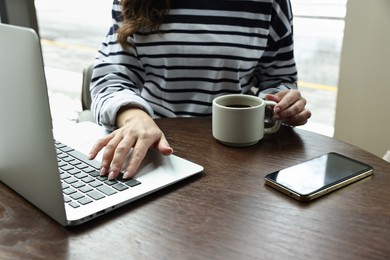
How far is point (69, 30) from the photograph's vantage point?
198 inches

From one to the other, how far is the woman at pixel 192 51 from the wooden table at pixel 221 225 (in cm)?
35

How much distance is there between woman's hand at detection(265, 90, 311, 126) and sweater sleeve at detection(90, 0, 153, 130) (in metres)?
0.24

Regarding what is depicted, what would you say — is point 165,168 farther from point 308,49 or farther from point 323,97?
point 308,49

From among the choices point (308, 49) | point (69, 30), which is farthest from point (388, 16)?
point (69, 30)

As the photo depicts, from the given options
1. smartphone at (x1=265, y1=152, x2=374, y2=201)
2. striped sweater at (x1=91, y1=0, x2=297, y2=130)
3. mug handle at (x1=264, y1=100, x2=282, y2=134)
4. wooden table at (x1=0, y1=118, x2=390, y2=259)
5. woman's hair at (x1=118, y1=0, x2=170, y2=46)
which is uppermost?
woman's hair at (x1=118, y1=0, x2=170, y2=46)

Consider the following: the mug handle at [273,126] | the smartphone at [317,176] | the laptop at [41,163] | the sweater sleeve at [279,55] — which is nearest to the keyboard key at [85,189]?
the laptop at [41,163]

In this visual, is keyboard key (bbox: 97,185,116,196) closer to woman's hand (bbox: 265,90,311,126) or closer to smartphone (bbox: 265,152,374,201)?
smartphone (bbox: 265,152,374,201)

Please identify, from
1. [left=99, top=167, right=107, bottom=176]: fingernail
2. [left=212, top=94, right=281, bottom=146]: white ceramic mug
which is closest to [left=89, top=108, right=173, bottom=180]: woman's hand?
[left=99, top=167, right=107, bottom=176]: fingernail

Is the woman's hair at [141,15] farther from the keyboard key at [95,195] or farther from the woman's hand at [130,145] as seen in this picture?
the keyboard key at [95,195]

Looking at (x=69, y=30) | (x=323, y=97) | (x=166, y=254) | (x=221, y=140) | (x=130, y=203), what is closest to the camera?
(x=166, y=254)

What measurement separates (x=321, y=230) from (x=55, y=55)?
157 inches

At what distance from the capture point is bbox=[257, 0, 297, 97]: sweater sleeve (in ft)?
3.27

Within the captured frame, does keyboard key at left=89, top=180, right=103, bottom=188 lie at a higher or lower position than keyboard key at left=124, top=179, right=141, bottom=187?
higher

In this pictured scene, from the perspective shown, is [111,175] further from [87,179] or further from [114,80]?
[114,80]
